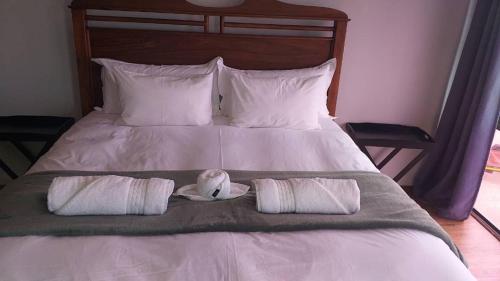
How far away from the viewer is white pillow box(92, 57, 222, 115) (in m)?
2.17

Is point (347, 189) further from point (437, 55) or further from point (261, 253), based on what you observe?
point (437, 55)

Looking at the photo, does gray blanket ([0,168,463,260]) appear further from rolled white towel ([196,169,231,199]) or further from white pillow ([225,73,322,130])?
white pillow ([225,73,322,130])

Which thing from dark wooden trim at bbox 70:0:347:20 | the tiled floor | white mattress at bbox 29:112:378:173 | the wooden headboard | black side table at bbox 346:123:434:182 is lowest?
the tiled floor

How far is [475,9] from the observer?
2336mm

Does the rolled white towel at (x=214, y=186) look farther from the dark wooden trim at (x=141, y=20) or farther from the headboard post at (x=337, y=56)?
the headboard post at (x=337, y=56)

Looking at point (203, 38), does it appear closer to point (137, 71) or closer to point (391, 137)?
point (137, 71)

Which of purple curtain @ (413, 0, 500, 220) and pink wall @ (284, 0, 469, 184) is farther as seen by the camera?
pink wall @ (284, 0, 469, 184)

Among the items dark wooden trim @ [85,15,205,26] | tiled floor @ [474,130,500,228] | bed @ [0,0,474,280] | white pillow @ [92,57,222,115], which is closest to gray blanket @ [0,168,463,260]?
bed @ [0,0,474,280]

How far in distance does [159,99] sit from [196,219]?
100 cm

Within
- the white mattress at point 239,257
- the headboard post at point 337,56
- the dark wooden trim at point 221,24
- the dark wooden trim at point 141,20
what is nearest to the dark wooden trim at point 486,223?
the headboard post at point 337,56

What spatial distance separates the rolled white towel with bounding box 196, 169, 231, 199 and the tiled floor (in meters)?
2.09

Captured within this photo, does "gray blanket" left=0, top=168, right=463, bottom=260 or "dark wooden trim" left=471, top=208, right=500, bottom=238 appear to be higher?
"gray blanket" left=0, top=168, right=463, bottom=260

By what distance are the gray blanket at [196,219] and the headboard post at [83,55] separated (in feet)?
3.26

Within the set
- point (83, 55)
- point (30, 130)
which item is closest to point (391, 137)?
point (83, 55)
